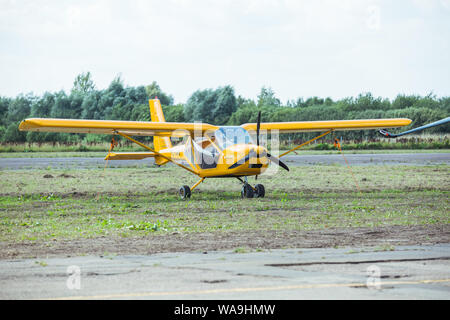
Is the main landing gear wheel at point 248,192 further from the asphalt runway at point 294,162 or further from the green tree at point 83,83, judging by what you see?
the green tree at point 83,83

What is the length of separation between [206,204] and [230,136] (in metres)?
2.76

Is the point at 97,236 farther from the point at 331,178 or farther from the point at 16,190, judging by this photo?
the point at 331,178

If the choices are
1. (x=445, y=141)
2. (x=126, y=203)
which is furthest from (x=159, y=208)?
(x=445, y=141)

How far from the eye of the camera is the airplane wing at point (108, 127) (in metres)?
17.8

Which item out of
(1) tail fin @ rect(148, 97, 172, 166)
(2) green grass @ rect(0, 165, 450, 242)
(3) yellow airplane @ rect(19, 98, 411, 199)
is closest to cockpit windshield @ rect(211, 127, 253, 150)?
(3) yellow airplane @ rect(19, 98, 411, 199)

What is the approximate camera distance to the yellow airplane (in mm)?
18281

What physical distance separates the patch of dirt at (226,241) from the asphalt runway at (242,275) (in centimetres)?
55

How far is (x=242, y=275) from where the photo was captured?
7.77m

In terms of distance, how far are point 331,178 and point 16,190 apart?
42.3 ft

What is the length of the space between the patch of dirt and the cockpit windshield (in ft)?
24.8

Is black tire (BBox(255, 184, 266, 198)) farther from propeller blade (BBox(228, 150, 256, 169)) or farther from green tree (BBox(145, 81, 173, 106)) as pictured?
green tree (BBox(145, 81, 173, 106))

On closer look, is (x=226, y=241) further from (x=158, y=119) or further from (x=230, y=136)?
(x=158, y=119)

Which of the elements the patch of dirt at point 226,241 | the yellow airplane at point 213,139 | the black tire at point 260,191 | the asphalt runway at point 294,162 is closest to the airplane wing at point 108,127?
the yellow airplane at point 213,139

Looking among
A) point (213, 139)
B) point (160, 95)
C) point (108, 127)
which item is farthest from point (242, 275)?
point (160, 95)
